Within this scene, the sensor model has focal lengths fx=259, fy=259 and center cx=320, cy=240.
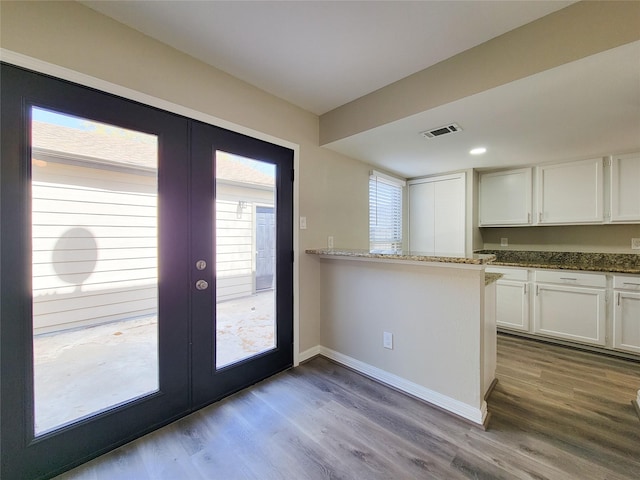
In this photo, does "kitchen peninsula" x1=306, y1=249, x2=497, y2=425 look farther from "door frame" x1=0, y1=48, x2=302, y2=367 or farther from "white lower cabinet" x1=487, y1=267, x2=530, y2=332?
Result: "white lower cabinet" x1=487, y1=267, x2=530, y2=332

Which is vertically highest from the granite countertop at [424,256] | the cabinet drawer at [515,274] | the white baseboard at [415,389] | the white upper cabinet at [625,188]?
the white upper cabinet at [625,188]

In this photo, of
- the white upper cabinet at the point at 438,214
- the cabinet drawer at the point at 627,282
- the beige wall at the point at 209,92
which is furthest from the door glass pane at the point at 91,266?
the cabinet drawer at the point at 627,282

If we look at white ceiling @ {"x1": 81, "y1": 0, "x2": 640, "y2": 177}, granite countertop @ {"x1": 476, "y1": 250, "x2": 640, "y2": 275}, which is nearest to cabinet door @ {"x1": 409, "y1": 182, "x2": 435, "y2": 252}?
granite countertop @ {"x1": 476, "y1": 250, "x2": 640, "y2": 275}

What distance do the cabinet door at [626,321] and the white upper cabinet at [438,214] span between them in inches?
60.5

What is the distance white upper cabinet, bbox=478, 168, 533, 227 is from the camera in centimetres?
338

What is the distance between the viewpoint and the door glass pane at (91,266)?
136 cm

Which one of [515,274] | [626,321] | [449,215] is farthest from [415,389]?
[449,215]

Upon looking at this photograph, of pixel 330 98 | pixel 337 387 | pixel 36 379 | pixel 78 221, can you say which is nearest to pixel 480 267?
pixel 337 387

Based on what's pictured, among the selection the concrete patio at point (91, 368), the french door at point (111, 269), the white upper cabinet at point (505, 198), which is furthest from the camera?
the white upper cabinet at point (505, 198)

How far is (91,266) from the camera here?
1.51 m

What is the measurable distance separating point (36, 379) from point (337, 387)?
1871 millimetres

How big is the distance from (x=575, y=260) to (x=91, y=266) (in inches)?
193

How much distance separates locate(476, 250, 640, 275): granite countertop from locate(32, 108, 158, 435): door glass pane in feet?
12.4

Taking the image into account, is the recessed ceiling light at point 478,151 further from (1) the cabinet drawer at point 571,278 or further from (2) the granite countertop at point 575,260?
(1) the cabinet drawer at point 571,278
